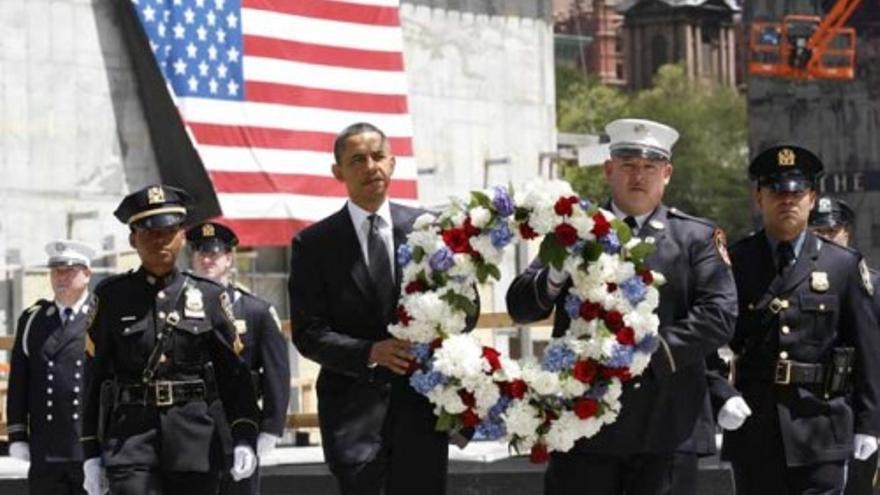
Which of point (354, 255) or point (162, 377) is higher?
point (354, 255)

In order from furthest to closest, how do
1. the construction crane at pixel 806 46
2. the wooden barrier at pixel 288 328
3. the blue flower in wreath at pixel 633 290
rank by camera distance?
the construction crane at pixel 806 46
the wooden barrier at pixel 288 328
the blue flower in wreath at pixel 633 290

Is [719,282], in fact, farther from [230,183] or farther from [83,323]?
[230,183]

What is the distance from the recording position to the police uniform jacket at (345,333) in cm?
962

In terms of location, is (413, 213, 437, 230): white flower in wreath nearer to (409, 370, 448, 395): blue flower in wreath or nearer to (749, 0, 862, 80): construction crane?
(409, 370, 448, 395): blue flower in wreath

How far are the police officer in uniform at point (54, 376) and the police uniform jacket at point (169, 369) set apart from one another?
3.84 m

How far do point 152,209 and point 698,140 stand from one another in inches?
3506

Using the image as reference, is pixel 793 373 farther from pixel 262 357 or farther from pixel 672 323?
pixel 262 357

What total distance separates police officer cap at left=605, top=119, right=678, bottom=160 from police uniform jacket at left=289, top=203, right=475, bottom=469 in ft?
2.86

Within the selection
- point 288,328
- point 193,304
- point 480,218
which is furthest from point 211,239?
point 288,328

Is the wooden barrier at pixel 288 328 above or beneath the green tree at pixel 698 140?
beneath

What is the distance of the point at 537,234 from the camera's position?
9.38m

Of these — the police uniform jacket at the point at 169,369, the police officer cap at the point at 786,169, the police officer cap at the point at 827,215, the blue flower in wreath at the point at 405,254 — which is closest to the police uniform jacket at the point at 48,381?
the police uniform jacket at the point at 169,369

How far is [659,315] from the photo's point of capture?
953cm

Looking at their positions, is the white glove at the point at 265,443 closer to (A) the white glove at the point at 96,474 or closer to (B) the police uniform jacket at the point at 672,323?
(A) the white glove at the point at 96,474
